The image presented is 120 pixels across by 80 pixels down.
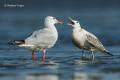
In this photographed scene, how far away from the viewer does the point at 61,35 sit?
1191 inches

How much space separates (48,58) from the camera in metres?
21.5

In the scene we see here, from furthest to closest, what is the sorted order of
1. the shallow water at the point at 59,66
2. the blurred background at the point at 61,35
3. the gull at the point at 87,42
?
the gull at the point at 87,42 → the blurred background at the point at 61,35 → the shallow water at the point at 59,66

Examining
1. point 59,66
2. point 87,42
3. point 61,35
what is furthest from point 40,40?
point 61,35

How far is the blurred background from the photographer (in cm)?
1745

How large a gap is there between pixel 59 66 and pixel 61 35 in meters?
11.4

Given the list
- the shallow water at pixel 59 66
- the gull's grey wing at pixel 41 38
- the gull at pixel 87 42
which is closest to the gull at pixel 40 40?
the gull's grey wing at pixel 41 38

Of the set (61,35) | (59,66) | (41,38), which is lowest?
(59,66)

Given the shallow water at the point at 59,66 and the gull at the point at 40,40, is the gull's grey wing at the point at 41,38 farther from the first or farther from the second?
the shallow water at the point at 59,66

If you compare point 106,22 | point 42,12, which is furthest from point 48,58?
point 42,12

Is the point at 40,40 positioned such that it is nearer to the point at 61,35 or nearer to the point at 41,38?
the point at 41,38

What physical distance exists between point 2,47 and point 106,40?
16.9 feet

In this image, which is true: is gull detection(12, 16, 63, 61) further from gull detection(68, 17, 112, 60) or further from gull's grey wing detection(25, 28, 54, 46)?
gull detection(68, 17, 112, 60)

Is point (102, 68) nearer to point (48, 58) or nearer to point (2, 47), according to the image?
point (48, 58)

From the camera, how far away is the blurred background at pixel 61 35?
57.3ft
